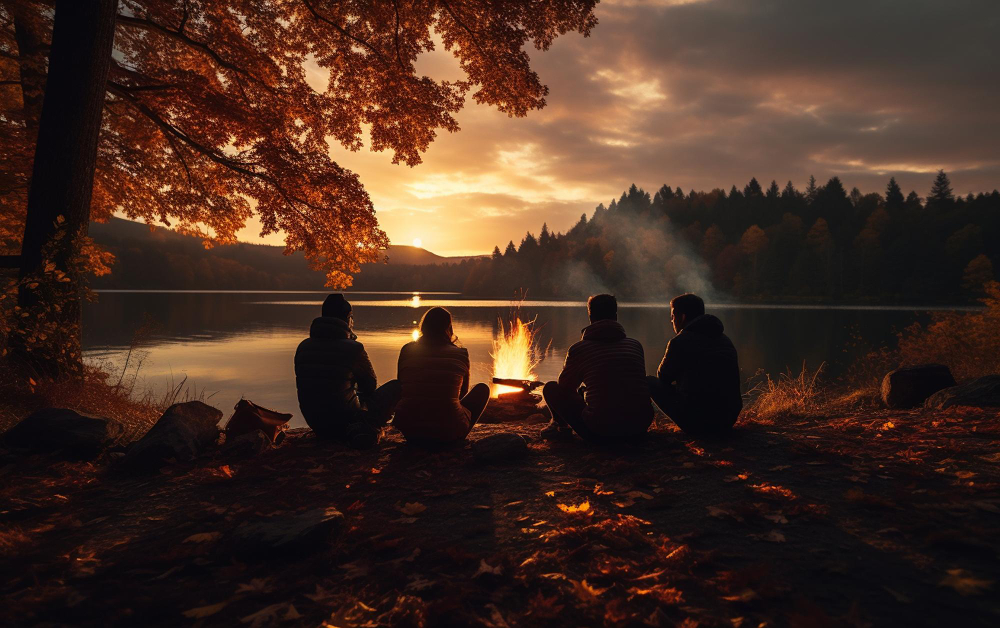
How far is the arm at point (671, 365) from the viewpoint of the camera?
18.7 feet

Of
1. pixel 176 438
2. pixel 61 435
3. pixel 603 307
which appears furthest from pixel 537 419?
pixel 61 435

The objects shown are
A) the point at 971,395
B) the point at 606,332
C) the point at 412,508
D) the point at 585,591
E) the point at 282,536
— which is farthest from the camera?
the point at 971,395

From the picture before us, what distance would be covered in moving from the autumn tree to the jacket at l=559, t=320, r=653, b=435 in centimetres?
602

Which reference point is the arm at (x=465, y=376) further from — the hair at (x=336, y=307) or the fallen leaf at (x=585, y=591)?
the fallen leaf at (x=585, y=591)

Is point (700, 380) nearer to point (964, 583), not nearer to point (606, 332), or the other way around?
point (606, 332)

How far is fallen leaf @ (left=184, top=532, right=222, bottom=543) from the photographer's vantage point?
356cm

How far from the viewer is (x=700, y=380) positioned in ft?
18.4

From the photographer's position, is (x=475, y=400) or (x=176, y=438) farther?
(x=475, y=400)

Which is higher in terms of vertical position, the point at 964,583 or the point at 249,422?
the point at 964,583

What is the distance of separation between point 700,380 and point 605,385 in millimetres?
1189

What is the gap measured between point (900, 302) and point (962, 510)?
317 feet

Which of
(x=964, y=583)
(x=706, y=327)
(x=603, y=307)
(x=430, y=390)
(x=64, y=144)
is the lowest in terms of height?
(x=964, y=583)

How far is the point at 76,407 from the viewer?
271 inches

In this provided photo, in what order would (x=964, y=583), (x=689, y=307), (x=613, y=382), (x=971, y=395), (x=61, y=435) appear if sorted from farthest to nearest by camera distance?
(x=971, y=395), (x=689, y=307), (x=613, y=382), (x=61, y=435), (x=964, y=583)
